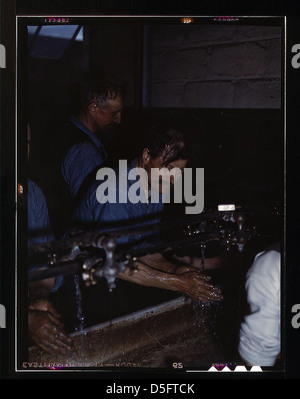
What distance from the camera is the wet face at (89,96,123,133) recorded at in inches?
61.1

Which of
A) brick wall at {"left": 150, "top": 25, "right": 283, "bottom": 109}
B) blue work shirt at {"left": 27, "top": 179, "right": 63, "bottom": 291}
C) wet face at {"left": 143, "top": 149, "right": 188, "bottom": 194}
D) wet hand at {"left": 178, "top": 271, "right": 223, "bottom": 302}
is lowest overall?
wet hand at {"left": 178, "top": 271, "right": 223, "bottom": 302}

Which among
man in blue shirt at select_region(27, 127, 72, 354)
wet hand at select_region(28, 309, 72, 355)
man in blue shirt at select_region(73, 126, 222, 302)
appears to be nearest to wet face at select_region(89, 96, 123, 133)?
man in blue shirt at select_region(73, 126, 222, 302)

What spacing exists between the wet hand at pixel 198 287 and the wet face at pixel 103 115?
1.76ft

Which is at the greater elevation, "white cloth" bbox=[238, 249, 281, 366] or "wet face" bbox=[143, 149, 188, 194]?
"wet face" bbox=[143, 149, 188, 194]

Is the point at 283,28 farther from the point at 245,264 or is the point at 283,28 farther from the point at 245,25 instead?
the point at 245,264

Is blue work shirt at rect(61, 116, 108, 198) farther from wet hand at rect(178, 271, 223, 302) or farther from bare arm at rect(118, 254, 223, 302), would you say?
A: wet hand at rect(178, 271, 223, 302)

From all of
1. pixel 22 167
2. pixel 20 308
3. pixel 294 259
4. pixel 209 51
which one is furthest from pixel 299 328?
pixel 209 51

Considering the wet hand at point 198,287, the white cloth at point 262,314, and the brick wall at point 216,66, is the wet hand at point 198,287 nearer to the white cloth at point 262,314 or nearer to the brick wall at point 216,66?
the white cloth at point 262,314

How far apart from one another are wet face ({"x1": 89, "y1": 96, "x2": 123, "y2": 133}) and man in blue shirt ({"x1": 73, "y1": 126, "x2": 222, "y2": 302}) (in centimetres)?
16

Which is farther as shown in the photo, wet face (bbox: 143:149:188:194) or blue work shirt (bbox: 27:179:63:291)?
wet face (bbox: 143:149:188:194)

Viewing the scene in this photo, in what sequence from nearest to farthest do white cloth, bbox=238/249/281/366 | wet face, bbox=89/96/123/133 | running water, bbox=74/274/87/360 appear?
white cloth, bbox=238/249/281/366
running water, bbox=74/274/87/360
wet face, bbox=89/96/123/133

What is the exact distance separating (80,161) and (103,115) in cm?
18

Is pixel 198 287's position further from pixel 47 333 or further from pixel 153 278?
pixel 47 333

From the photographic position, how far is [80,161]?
58.7 inches
